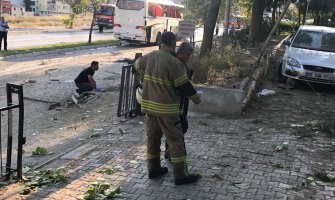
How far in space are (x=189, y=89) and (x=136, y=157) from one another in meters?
1.71

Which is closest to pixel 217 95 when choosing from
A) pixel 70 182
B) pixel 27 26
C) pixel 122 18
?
pixel 70 182

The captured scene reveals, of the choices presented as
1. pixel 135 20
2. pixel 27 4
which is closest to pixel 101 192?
pixel 135 20

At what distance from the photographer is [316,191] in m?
4.87

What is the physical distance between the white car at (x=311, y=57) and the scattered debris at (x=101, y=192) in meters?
7.45

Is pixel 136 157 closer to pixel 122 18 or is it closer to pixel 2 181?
pixel 2 181

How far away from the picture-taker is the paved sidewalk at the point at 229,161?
15.7 feet

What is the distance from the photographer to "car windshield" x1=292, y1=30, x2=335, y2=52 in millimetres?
11852

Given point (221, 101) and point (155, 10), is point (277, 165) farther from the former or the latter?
point (155, 10)

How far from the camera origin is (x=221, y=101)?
8.38 m

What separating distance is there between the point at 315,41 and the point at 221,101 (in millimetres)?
5080

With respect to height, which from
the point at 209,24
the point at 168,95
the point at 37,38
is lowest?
the point at 37,38

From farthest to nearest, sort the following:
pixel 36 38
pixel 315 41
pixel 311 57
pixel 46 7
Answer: pixel 46 7
pixel 36 38
pixel 315 41
pixel 311 57

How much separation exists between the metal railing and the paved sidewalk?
0.30 m

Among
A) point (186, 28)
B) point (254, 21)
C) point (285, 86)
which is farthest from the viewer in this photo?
point (254, 21)
